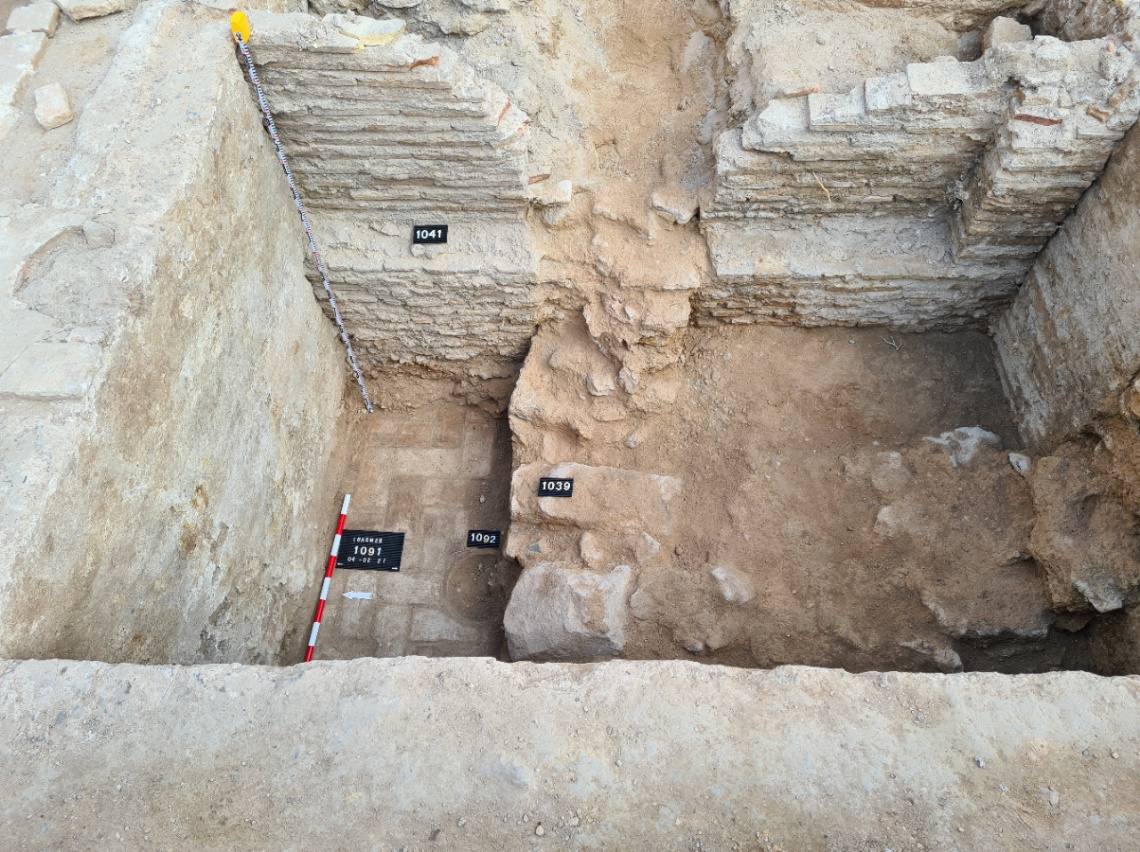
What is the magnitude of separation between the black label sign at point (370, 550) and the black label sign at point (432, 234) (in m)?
1.71

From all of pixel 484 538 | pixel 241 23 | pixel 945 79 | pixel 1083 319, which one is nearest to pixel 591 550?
pixel 484 538

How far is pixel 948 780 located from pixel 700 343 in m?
2.67

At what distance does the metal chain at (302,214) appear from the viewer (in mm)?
3377

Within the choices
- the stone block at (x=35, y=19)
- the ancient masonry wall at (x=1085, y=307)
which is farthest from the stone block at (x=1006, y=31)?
the stone block at (x=35, y=19)

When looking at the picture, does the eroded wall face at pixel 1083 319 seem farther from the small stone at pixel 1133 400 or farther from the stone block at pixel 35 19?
the stone block at pixel 35 19

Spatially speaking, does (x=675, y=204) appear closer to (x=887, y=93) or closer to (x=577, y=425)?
(x=887, y=93)

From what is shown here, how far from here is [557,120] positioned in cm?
393

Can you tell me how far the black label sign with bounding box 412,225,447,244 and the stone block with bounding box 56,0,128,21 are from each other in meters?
1.60

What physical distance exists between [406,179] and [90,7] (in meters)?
1.52

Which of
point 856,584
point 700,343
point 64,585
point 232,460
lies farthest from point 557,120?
point 64,585

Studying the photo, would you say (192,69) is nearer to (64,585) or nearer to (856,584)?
(64,585)

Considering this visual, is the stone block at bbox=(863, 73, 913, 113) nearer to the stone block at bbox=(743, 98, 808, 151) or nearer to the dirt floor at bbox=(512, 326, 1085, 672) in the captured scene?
the stone block at bbox=(743, 98, 808, 151)

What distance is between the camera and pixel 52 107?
10.5ft

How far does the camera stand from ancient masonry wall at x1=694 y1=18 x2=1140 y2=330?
321 centimetres
